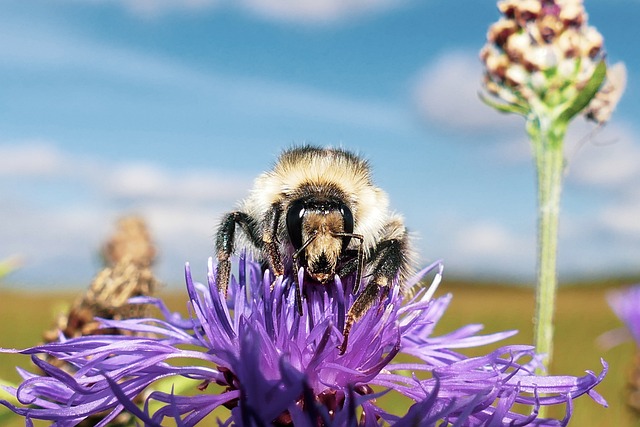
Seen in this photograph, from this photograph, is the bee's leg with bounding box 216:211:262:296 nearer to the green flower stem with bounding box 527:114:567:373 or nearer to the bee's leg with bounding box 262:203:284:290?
the bee's leg with bounding box 262:203:284:290

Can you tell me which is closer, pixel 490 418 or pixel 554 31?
pixel 490 418

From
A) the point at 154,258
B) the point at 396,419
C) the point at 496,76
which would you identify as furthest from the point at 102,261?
the point at 396,419

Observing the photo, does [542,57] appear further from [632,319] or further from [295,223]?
[632,319]

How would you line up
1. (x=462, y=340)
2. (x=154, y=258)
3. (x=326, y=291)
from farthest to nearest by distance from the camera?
1. (x=154, y=258)
2. (x=462, y=340)
3. (x=326, y=291)

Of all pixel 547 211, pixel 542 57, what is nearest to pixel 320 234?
pixel 547 211

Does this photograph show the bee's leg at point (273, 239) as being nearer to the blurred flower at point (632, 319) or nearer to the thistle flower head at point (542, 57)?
the thistle flower head at point (542, 57)

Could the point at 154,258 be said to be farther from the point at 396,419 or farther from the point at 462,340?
the point at 396,419

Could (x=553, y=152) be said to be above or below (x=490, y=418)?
above

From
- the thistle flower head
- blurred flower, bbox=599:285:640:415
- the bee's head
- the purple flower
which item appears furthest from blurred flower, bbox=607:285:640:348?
the bee's head
